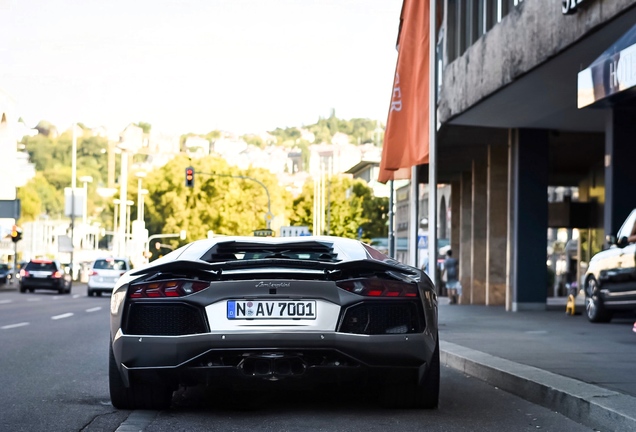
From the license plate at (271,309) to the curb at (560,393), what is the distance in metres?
1.87

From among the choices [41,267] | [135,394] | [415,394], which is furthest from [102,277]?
[415,394]

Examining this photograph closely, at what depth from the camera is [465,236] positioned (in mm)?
37531

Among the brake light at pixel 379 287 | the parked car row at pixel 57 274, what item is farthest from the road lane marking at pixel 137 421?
the parked car row at pixel 57 274

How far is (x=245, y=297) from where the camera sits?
719 centimetres

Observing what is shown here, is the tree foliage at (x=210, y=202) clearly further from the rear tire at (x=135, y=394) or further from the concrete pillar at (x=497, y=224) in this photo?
the rear tire at (x=135, y=394)

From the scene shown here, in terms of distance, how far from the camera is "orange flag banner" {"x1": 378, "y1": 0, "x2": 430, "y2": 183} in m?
20.0

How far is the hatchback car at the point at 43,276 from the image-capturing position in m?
47.0

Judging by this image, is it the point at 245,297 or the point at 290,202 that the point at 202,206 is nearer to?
the point at 290,202

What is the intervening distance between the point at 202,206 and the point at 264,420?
96.2 metres

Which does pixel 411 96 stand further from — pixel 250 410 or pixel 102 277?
pixel 102 277

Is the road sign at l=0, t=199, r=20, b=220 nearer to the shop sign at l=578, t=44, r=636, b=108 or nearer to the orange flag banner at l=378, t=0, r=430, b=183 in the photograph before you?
the orange flag banner at l=378, t=0, r=430, b=183

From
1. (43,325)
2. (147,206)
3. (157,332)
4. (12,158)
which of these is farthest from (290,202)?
(157,332)

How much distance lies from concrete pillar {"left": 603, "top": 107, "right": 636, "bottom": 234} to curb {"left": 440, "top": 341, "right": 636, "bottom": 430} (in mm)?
8365

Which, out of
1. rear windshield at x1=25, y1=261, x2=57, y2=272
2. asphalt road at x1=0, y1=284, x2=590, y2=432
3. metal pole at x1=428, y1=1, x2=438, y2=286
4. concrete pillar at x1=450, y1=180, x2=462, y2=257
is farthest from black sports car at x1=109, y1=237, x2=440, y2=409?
rear windshield at x1=25, y1=261, x2=57, y2=272
